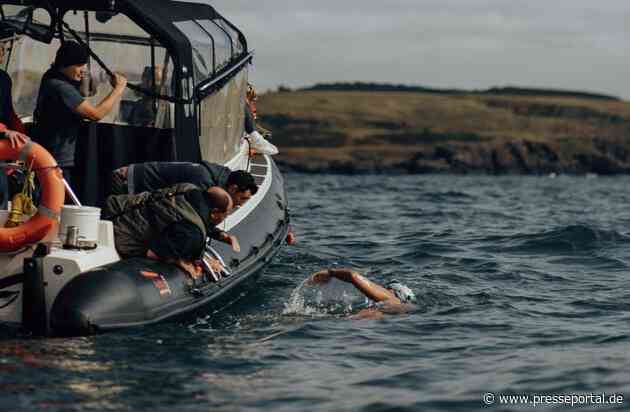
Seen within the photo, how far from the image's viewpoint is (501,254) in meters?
17.1

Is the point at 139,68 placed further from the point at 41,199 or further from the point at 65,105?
the point at 41,199

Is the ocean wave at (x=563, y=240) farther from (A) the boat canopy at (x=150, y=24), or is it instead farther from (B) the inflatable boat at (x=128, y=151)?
(A) the boat canopy at (x=150, y=24)

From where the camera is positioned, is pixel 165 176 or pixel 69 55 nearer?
pixel 69 55

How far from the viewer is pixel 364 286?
1105 centimetres

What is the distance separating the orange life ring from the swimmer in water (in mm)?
2813

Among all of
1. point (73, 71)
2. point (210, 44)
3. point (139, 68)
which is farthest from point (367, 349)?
point (210, 44)

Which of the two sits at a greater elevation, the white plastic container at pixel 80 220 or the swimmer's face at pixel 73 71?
the swimmer's face at pixel 73 71

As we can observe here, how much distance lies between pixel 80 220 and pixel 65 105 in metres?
1.50

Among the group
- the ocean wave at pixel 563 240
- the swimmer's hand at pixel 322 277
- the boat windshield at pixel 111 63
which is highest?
the boat windshield at pixel 111 63

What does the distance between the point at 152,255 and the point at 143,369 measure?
186 cm

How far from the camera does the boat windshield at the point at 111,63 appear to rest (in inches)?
475

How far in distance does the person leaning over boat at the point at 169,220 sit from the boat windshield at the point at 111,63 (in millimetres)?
1948

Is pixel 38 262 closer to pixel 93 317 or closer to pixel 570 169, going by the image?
pixel 93 317

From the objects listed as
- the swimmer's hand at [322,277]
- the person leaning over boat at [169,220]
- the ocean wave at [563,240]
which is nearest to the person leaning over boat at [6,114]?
the person leaning over boat at [169,220]
